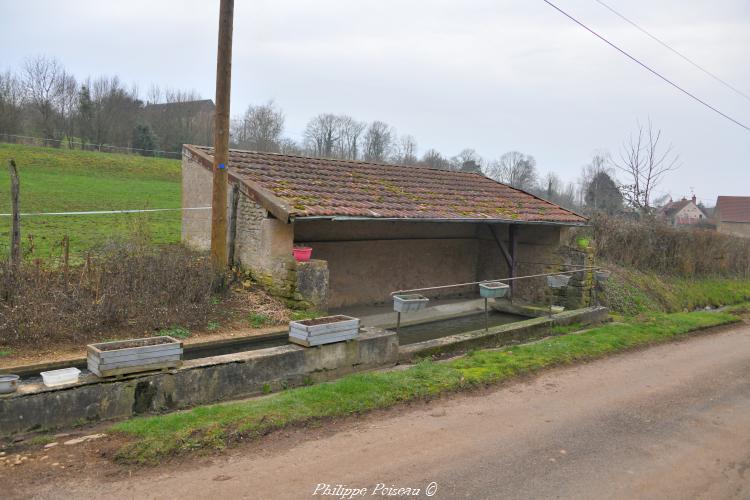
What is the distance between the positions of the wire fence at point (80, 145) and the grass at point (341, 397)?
34.5 metres

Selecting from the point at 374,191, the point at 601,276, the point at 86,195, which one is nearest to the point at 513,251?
the point at 601,276

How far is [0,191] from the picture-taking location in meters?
16.8

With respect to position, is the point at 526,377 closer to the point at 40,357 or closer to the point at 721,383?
the point at 721,383

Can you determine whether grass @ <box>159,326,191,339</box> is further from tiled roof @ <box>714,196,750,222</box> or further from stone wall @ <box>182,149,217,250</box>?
tiled roof @ <box>714,196,750,222</box>

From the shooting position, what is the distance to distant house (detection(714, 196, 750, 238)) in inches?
2248

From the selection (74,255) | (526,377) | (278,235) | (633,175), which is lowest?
(526,377)

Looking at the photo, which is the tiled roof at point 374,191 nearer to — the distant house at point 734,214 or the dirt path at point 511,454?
the dirt path at point 511,454

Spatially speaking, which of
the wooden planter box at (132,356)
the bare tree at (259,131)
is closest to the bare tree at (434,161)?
the bare tree at (259,131)

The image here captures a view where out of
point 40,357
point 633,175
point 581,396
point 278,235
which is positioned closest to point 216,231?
point 278,235

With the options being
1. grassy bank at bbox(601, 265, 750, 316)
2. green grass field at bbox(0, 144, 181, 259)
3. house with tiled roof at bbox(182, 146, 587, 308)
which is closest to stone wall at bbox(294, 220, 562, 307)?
house with tiled roof at bbox(182, 146, 587, 308)

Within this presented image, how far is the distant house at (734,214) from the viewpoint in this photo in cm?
5709

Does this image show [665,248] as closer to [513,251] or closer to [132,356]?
[513,251]

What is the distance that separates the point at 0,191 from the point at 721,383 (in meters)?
19.3

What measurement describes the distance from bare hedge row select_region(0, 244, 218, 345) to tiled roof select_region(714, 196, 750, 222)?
212 feet
